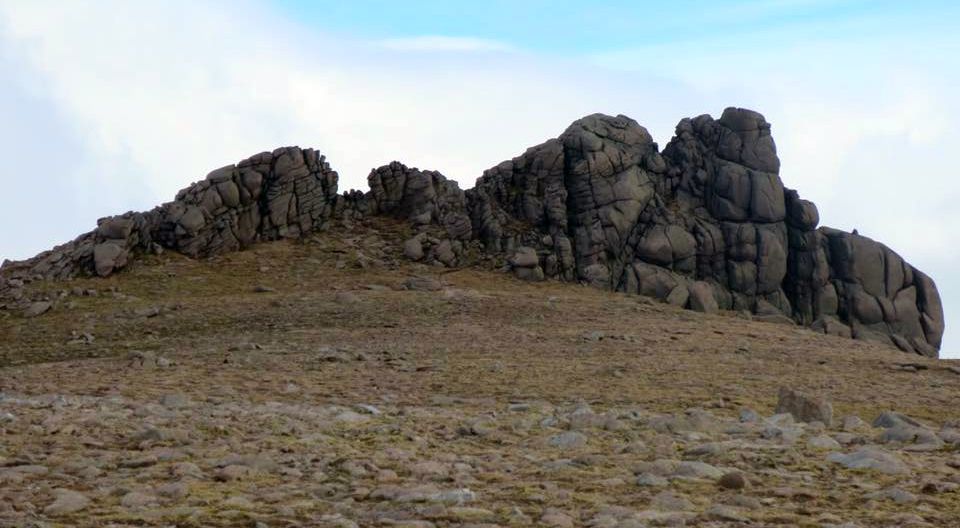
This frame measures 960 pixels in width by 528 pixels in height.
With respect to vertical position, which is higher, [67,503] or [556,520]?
[556,520]

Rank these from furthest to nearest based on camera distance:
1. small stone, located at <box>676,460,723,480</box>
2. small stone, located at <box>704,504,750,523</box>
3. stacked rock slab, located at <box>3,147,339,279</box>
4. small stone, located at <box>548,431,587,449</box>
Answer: stacked rock slab, located at <box>3,147,339,279</box>, small stone, located at <box>548,431,587,449</box>, small stone, located at <box>676,460,723,480</box>, small stone, located at <box>704,504,750,523</box>

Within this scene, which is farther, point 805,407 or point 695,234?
point 695,234

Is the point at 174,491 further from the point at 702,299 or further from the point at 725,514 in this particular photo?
the point at 702,299

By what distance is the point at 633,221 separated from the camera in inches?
1679

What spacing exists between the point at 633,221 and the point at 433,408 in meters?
26.2

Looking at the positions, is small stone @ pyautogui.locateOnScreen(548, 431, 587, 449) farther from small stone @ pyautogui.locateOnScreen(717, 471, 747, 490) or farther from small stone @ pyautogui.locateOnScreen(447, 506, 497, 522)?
small stone @ pyautogui.locateOnScreen(447, 506, 497, 522)

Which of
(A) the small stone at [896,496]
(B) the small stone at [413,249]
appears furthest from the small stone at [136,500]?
(B) the small stone at [413,249]

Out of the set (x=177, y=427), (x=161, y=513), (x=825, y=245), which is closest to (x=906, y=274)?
(x=825, y=245)

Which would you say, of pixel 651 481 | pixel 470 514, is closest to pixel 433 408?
pixel 651 481

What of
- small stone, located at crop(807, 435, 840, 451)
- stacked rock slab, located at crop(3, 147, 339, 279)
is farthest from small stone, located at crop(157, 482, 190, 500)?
stacked rock slab, located at crop(3, 147, 339, 279)

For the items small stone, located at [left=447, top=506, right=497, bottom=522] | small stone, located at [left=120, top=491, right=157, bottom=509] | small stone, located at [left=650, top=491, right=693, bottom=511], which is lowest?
small stone, located at [left=120, top=491, right=157, bottom=509]

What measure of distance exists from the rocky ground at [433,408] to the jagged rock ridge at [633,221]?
6.74 ft

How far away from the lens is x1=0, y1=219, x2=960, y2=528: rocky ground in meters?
9.53

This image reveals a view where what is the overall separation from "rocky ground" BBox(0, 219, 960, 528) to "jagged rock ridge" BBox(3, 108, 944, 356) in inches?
80.9
